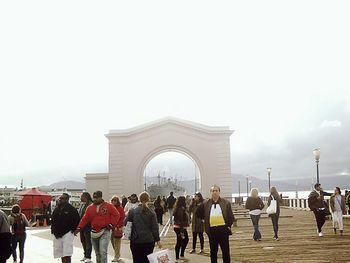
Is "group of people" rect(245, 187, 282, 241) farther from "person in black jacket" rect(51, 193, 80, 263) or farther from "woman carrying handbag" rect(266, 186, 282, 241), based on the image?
→ "person in black jacket" rect(51, 193, 80, 263)

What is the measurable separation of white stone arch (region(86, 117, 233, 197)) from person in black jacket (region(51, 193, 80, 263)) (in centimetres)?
2189

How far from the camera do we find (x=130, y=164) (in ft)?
105

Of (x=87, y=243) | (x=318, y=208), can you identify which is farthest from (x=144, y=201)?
(x=318, y=208)

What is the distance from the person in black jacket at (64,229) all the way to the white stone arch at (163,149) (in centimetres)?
2189

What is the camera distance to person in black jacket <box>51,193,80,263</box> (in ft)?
31.4

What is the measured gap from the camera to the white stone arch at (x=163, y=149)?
3164 cm

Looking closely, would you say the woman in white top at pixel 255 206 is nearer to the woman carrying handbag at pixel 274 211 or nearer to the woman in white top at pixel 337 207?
the woman carrying handbag at pixel 274 211

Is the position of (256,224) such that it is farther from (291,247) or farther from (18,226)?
(18,226)

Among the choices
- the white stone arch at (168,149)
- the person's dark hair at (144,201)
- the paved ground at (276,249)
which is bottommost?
the paved ground at (276,249)

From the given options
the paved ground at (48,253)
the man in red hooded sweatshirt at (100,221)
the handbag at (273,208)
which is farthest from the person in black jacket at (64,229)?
the handbag at (273,208)

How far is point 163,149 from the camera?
32188mm

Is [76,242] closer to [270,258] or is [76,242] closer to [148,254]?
[270,258]

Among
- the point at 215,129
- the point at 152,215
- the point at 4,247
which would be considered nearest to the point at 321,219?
the point at 152,215

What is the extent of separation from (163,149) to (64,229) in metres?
22.6
